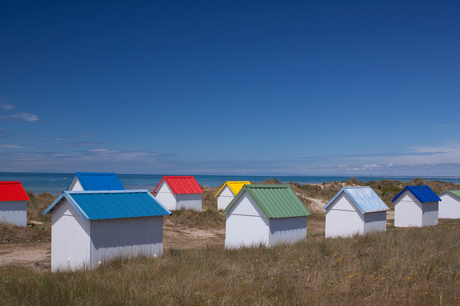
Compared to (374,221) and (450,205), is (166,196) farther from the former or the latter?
(450,205)

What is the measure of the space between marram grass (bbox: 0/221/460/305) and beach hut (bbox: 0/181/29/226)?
16.0 meters

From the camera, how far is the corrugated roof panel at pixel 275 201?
50.8 feet

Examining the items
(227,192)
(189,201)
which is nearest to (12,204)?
(189,201)

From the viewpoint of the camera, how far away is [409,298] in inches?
280

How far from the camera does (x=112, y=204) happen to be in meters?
13.2

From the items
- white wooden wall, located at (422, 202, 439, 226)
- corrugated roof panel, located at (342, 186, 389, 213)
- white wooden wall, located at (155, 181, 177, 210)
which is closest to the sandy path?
white wooden wall, located at (155, 181, 177, 210)

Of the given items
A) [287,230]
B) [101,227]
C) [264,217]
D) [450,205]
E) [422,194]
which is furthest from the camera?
[450,205]

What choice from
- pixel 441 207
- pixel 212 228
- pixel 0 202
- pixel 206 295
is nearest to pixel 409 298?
pixel 206 295

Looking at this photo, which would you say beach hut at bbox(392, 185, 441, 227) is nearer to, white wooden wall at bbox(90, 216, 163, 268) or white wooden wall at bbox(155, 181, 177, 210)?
white wooden wall at bbox(155, 181, 177, 210)

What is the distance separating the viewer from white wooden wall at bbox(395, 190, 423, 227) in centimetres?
2638

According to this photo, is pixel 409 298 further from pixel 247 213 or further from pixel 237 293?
pixel 247 213

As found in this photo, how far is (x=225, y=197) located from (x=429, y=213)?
18.5 m

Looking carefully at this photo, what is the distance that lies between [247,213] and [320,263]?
19.6ft

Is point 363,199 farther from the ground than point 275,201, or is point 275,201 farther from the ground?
point 275,201
